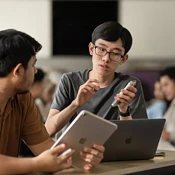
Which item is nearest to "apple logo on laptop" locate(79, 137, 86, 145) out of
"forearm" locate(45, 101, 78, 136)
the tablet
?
the tablet

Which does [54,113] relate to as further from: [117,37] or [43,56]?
[43,56]

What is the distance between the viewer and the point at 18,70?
1413 millimetres

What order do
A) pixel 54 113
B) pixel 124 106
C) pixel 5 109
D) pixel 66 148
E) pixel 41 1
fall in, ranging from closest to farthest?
1. pixel 66 148
2. pixel 5 109
3. pixel 124 106
4. pixel 54 113
5. pixel 41 1

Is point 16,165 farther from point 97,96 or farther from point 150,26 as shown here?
point 150,26

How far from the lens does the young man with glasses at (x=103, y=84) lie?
5.94 feet

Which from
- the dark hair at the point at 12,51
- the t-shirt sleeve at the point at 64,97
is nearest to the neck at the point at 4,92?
the dark hair at the point at 12,51

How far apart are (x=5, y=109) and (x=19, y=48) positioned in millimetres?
217

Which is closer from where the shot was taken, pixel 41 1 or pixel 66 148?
pixel 66 148

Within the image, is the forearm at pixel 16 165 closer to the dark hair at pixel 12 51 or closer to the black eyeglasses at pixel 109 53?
the dark hair at pixel 12 51

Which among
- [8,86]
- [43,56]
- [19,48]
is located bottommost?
[43,56]

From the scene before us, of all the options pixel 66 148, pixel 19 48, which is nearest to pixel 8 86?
pixel 19 48

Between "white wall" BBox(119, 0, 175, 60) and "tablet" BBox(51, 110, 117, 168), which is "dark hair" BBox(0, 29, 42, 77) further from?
"white wall" BBox(119, 0, 175, 60)

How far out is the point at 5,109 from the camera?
1521 mm

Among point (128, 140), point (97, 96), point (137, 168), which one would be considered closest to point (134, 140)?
point (128, 140)
